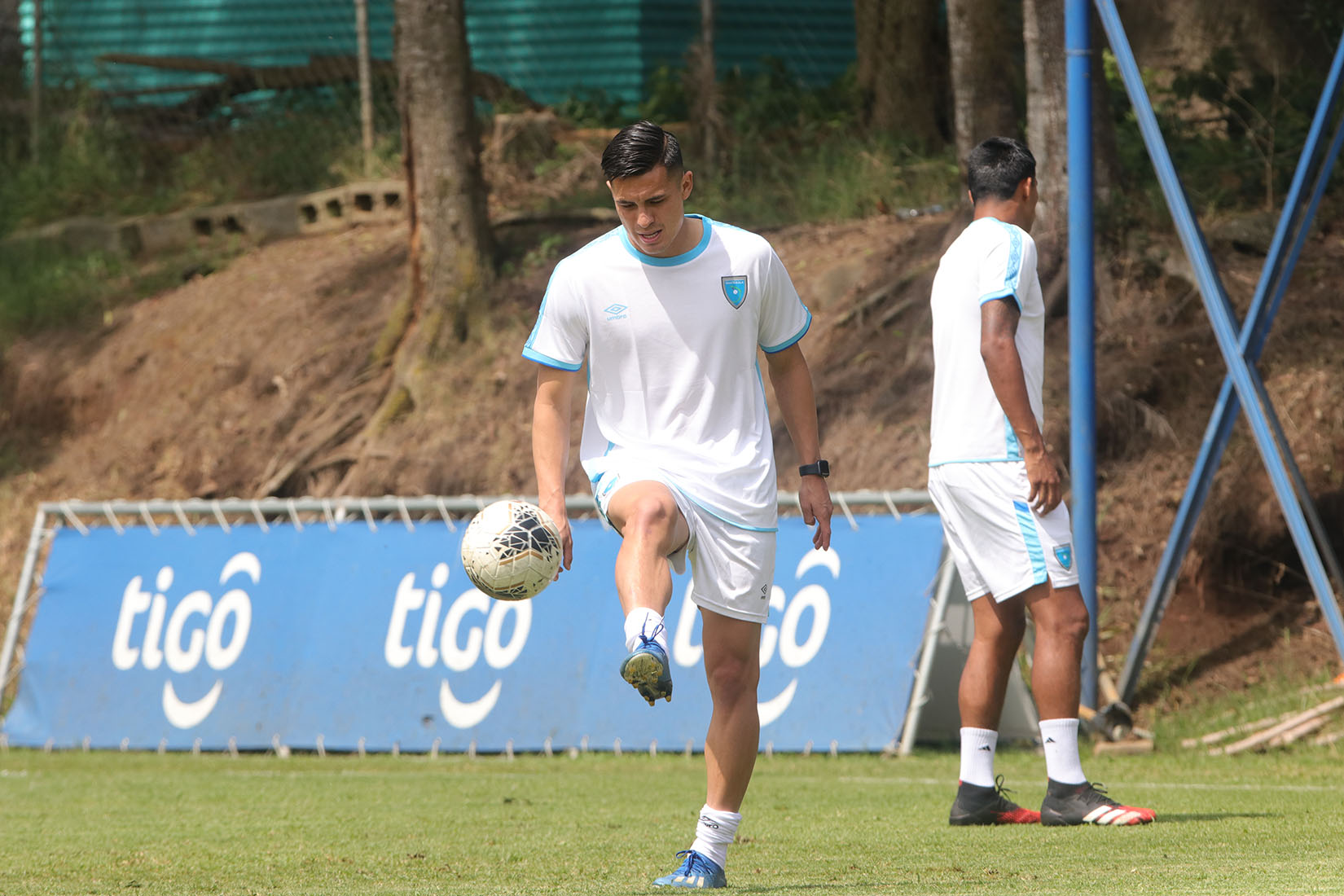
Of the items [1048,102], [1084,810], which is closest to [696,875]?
[1084,810]

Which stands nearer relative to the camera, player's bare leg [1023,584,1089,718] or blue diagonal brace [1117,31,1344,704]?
player's bare leg [1023,584,1089,718]

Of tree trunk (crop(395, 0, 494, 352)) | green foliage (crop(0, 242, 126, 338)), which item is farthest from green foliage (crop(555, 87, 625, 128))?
green foliage (crop(0, 242, 126, 338))

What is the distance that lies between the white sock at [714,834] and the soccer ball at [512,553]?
31.4 inches

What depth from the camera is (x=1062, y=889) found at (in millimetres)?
4195

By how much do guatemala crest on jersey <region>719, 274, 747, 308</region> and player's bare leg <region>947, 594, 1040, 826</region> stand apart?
75.5 inches

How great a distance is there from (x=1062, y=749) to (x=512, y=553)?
2.37 m

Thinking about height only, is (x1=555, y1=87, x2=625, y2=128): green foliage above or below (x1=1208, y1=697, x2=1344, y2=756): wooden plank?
above

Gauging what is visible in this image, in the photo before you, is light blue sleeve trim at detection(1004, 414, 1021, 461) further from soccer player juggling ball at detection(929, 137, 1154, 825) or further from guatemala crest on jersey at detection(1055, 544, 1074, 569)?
guatemala crest on jersey at detection(1055, 544, 1074, 569)

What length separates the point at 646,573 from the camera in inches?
172

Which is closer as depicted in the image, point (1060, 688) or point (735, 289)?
point (735, 289)

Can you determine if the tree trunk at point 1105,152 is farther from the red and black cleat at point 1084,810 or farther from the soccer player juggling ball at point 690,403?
the soccer player juggling ball at point 690,403

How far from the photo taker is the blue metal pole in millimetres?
8625

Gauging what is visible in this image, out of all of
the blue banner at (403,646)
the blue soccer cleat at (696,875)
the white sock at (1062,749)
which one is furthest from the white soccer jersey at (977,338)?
the blue banner at (403,646)

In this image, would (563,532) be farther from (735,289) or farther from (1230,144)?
(1230,144)
